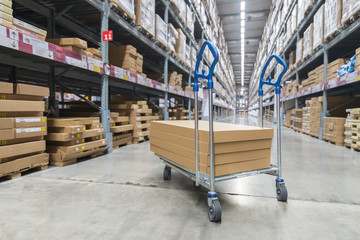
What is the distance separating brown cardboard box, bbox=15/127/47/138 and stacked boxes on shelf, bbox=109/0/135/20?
2.57 m

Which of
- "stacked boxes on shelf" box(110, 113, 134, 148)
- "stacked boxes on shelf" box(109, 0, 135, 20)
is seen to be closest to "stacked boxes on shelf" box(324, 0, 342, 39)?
"stacked boxes on shelf" box(109, 0, 135, 20)

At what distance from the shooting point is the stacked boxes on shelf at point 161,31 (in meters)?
5.43

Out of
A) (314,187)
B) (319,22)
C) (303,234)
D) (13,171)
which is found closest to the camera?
(303,234)

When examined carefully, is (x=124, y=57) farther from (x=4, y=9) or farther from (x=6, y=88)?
(x=6, y=88)

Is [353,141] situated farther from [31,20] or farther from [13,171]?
[31,20]

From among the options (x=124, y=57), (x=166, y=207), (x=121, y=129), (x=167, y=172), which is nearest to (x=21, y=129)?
(x=167, y=172)

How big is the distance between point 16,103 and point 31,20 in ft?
10.5

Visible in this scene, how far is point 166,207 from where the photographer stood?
1.66 m

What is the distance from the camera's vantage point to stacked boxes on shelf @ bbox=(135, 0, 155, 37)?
180 inches

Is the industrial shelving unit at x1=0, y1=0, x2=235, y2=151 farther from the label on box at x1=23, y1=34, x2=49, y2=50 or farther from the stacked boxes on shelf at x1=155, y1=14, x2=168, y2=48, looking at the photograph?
the stacked boxes on shelf at x1=155, y1=14, x2=168, y2=48

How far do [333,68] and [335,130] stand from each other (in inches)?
65.5

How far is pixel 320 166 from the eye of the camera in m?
2.98

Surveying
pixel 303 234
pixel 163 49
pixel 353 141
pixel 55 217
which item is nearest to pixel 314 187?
pixel 303 234

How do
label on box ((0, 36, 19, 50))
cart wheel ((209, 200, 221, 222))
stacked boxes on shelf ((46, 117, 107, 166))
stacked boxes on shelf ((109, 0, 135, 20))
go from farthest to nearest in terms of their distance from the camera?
stacked boxes on shelf ((109, 0, 135, 20))
stacked boxes on shelf ((46, 117, 107, 166))
label on box ((0, 36, 19, 50))
cart wheel ((209, 200, 221, 222))
